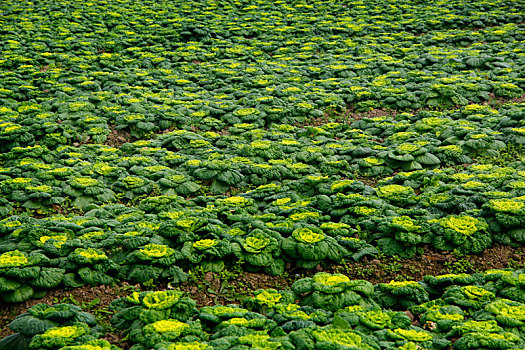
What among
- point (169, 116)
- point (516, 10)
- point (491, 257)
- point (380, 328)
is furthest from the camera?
point (516, 10)

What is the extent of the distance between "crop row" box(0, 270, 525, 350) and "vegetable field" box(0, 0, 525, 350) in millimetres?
18

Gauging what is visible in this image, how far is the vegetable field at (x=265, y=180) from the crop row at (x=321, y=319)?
2 cm

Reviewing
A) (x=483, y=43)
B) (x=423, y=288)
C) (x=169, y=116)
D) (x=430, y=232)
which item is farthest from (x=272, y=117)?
(x=483, y=43)

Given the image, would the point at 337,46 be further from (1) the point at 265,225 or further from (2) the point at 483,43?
(1) the point at 265,225

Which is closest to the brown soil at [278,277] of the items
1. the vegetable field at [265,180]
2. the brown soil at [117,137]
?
the vegetable field at [265,180]

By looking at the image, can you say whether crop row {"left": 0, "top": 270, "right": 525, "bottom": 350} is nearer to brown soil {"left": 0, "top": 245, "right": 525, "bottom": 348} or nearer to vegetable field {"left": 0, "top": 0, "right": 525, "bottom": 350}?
vegetable field {"left": 0, "top": 0, "right": 525, "bottom": 350}

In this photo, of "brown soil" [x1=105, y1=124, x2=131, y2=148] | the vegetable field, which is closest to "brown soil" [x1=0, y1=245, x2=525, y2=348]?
the vegetable field

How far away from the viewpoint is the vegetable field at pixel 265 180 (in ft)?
12.8

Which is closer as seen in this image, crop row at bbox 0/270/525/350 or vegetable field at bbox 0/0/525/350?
crop row at bbox 0/270/525/350

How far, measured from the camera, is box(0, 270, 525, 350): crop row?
349cm

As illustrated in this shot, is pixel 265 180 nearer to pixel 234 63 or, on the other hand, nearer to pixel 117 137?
pixel 117 137

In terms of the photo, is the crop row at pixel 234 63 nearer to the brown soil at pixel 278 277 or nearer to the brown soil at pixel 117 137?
the brown soil at pixel 117 137

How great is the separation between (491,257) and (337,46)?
379 inches

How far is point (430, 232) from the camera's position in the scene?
5.11 meters
